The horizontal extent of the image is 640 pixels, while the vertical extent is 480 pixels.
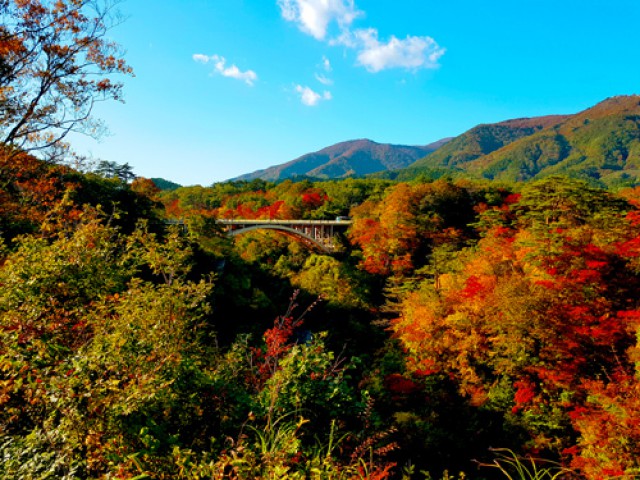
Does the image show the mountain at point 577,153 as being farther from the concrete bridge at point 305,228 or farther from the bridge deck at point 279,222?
the bridge deck at point 279,222

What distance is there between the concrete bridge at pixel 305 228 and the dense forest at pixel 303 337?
135 cm

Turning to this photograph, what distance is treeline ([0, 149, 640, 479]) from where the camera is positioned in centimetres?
259

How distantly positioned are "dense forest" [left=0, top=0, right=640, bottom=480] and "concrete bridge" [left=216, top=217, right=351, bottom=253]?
1345mm

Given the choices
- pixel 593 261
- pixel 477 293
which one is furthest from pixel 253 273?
pixel 593 261

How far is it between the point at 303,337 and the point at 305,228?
48.1ft

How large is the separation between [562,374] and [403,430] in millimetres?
5372

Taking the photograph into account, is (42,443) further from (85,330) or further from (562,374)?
(562,374)

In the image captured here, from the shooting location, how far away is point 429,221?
1039 inches

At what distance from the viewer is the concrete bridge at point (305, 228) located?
94.6 ft

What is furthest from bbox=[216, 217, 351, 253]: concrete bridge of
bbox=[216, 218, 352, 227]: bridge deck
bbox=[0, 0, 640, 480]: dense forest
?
bbox=[0, 0, 640, 480]: dense forest

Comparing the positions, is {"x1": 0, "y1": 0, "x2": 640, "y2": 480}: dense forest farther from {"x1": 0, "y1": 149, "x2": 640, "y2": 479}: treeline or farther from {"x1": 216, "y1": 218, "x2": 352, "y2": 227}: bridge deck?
{"x1": 216, "y1": 218, "x2": 352, "y2": 227}: bridge deck

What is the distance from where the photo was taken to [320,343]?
3.99 metres

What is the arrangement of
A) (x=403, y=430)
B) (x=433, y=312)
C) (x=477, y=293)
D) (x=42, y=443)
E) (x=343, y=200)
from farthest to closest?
Answer: (x=343, y=200) < (x=433, y=312) < (x=477, y=293) < (x=403, y=430) < (x=42, y=443)

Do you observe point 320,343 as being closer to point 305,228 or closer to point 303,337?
point 303,337
